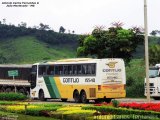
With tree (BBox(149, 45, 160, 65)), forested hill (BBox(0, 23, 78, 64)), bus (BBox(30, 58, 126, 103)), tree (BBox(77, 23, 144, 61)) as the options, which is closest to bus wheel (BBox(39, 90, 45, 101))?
bus (BBox(30, 58, 126, 103))

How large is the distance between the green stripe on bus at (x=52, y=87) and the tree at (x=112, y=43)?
7.11 m

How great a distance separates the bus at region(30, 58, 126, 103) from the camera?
37.1 m

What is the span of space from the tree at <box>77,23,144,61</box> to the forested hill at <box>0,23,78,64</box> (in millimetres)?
52852

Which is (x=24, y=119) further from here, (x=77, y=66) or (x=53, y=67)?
(x=53, y=67)

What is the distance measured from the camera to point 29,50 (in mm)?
106250

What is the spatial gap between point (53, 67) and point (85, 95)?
4828 mm

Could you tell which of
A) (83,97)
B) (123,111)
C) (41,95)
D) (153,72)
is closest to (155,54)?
(153,72)

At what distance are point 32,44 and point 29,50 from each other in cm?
505

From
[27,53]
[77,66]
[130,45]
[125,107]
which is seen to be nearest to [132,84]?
[130,45]

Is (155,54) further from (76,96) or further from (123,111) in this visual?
(123,111)

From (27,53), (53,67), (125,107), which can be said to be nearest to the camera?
(125,107)

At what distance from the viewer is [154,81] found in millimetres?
40906

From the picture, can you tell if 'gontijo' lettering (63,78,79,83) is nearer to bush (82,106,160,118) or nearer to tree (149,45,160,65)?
bush (82,106,160,118)

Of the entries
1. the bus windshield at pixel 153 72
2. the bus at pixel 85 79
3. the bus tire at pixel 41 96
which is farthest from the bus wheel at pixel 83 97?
the bus tire at pixel 41 96
